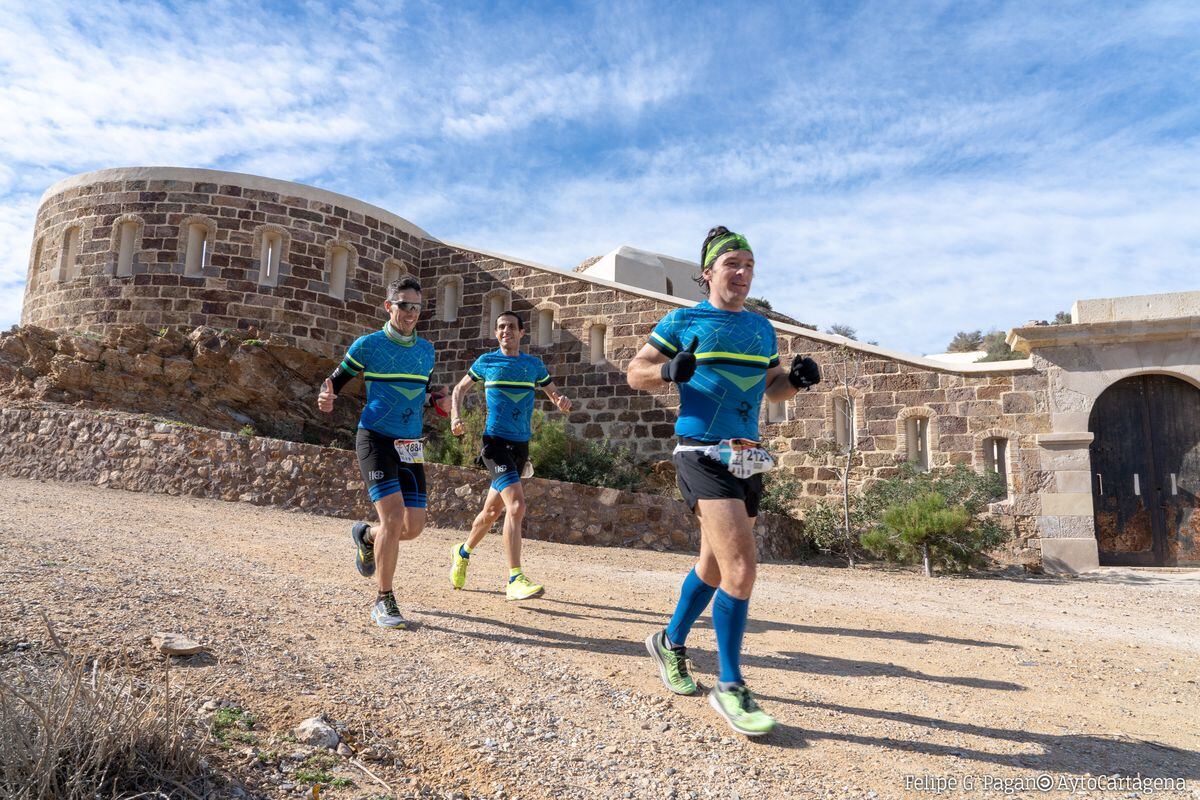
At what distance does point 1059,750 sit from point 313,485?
9281mm

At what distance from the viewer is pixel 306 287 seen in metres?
15.6

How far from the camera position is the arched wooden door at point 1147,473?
34.4 feet

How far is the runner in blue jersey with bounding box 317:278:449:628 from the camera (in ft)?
15.0

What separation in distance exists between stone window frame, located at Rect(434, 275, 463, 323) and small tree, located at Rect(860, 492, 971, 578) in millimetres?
10033

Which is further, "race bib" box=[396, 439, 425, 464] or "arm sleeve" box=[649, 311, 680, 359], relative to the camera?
"race bib" box=[396, 439, 425, 464]

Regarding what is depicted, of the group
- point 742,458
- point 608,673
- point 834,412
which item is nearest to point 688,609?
point 608,673

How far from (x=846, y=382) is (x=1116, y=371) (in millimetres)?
3536

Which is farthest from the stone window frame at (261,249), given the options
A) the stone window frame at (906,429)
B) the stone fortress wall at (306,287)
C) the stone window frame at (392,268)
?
the stone window frame at (906,429)

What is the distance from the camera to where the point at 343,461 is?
10.5 metres

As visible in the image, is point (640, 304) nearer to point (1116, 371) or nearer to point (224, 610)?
point (1116, 371)

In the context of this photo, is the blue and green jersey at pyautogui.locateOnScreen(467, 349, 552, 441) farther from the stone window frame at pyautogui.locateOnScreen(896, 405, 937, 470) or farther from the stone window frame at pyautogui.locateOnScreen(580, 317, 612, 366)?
the stone window frame at pyautogui.locateOnScreen(580, 317, 612, 366)

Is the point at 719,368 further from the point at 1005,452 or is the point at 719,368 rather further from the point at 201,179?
the point at 201,179

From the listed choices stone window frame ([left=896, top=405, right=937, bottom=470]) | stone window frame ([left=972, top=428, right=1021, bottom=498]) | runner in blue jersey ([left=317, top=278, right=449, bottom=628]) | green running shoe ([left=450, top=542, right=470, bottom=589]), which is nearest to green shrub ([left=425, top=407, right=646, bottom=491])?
stone window frame ([left=896, top=405, right=937, bottom=470])

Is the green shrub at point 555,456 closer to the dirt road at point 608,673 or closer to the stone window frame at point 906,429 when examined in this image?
the stone window frame at point 906,429
